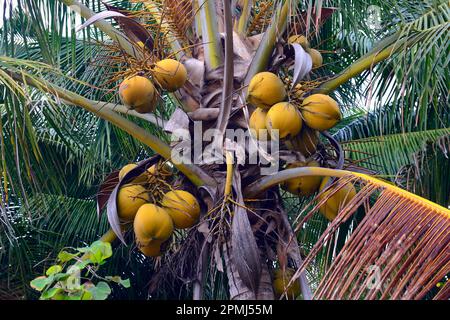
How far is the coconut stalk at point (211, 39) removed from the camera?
3080mm

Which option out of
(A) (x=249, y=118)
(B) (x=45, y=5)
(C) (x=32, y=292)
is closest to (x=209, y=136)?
(A) (x=249, y=118)

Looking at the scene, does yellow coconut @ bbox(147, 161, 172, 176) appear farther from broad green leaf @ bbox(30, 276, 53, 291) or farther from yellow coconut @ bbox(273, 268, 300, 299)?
broad green leaf @ bbox(30, 276, 53, 291)

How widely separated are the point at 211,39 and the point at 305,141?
0.65m

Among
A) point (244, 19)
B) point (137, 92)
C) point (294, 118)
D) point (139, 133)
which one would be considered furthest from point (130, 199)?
point (244, 19)

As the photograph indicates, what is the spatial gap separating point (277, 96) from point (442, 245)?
1091 millimetres

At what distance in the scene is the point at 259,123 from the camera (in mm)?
2754

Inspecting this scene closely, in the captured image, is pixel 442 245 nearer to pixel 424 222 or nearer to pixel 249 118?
pixel 424 222

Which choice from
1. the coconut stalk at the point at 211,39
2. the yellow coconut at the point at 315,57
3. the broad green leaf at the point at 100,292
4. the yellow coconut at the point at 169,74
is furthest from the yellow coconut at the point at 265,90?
the broad green leaf at the point at 100,292

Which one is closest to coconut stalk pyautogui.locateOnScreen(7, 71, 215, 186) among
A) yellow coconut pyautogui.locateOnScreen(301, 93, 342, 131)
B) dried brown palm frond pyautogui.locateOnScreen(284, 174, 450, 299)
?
yellow coconut pyautogui.locateOnScreen(301, 93, 342, 131)

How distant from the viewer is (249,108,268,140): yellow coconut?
2.74 metres

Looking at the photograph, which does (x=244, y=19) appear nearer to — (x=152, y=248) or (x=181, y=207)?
(x=181, y=207)

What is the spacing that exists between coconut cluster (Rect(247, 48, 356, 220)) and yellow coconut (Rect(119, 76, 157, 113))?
386 millimetres

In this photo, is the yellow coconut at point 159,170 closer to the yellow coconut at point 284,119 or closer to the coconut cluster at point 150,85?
the coconut cluster at point 150,85

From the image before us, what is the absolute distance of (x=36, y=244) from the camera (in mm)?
4453
